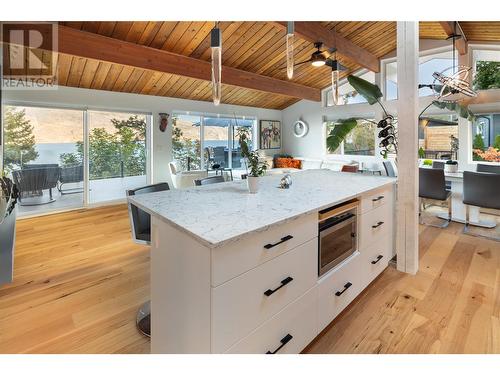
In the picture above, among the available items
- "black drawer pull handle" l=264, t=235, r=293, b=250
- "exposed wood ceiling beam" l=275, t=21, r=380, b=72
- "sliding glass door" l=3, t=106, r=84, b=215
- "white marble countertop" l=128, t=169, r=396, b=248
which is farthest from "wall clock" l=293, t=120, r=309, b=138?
"black drawer pull handle" l=264, t=235, r=293, b=250

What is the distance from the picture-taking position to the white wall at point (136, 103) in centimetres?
487

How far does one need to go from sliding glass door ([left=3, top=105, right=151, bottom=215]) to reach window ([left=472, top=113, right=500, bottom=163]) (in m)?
6.52

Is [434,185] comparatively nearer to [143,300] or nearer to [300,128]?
[143,300]

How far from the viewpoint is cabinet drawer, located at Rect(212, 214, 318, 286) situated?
3.58ft

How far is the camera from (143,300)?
2.21 meters

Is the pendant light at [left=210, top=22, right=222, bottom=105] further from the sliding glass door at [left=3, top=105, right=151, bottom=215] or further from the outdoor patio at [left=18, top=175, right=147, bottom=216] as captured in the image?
the outdoor patio at [left=18, top=175, right=147, bottom=216]

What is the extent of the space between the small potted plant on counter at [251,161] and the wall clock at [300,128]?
6709mm

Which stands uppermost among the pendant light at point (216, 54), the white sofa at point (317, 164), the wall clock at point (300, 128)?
the wall clock at point (300, 128)

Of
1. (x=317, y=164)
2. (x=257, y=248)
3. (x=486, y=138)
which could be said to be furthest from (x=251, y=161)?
(x=317, y=164)

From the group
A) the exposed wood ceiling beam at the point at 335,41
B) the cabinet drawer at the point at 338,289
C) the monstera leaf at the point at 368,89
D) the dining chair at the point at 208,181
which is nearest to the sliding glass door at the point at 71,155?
the dining chair at the point at 208,181

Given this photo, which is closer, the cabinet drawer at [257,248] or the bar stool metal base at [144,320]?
the cabinet drawer at [257,248]

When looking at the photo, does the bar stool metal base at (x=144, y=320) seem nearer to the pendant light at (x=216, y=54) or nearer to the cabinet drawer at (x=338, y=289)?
the cabinet drawer at (x=338, y=289)
